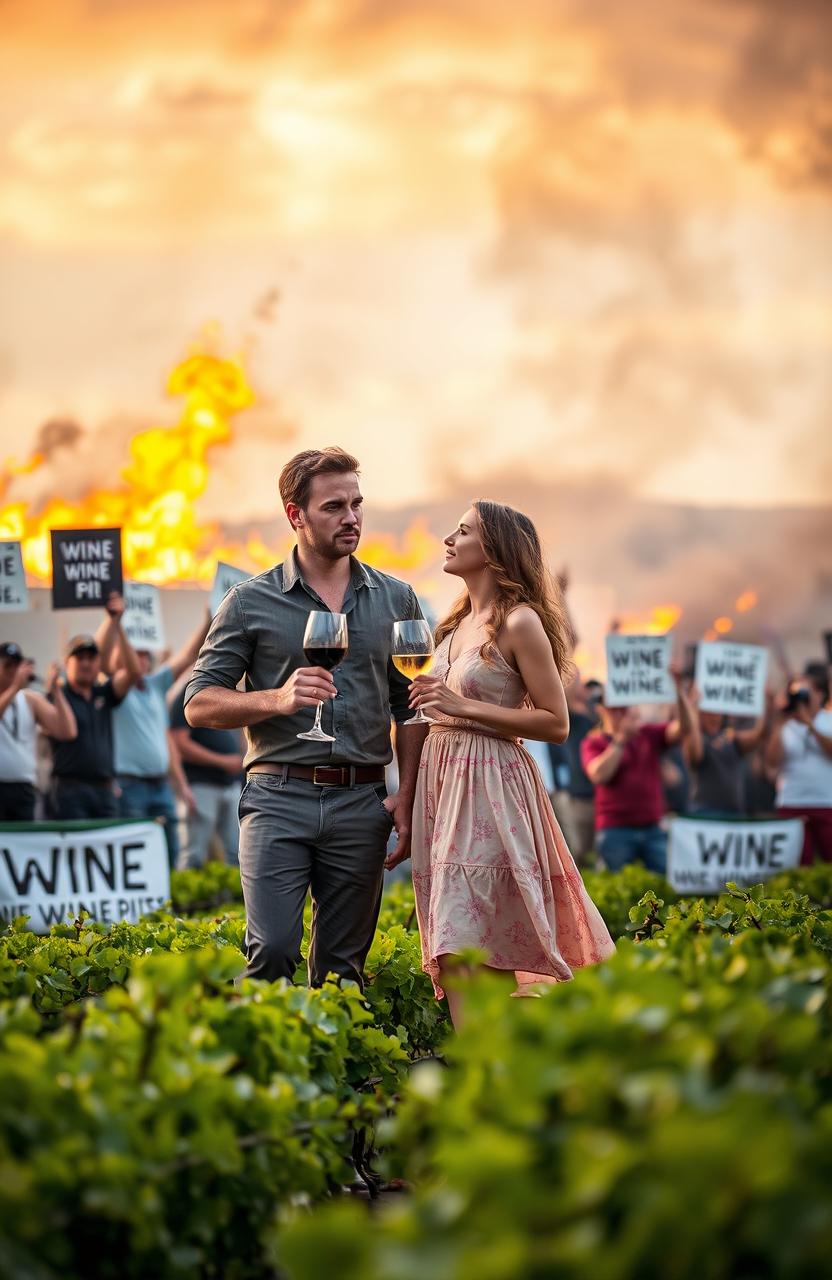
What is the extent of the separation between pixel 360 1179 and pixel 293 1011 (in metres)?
1.39

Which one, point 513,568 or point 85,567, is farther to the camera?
point 85,567

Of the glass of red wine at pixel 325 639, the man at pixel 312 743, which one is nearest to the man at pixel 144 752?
the man at pixel 312 743

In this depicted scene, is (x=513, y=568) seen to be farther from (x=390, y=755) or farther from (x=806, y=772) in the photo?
(x=806, y=772)

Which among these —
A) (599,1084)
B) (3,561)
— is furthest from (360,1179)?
(3,561)

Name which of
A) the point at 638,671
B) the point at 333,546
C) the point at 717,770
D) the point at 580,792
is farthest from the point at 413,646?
the point at 580,792

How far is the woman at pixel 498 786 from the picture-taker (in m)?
5.17

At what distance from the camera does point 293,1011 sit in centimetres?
385

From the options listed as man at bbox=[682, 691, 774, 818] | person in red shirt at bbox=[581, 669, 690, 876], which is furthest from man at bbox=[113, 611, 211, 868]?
man at bbox=[682, 691, 774, 818]

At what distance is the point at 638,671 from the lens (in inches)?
488

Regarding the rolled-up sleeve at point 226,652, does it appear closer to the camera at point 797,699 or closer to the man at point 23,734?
the man at point 23,734

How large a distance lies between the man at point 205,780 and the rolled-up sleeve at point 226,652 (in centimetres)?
733

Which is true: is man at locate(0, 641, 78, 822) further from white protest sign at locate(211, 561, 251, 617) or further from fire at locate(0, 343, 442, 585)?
fire at locate(0, 343, 442, 585)

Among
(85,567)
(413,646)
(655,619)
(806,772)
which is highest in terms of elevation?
(655,619)

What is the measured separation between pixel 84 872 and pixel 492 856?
Answer: 4833 millimetres
